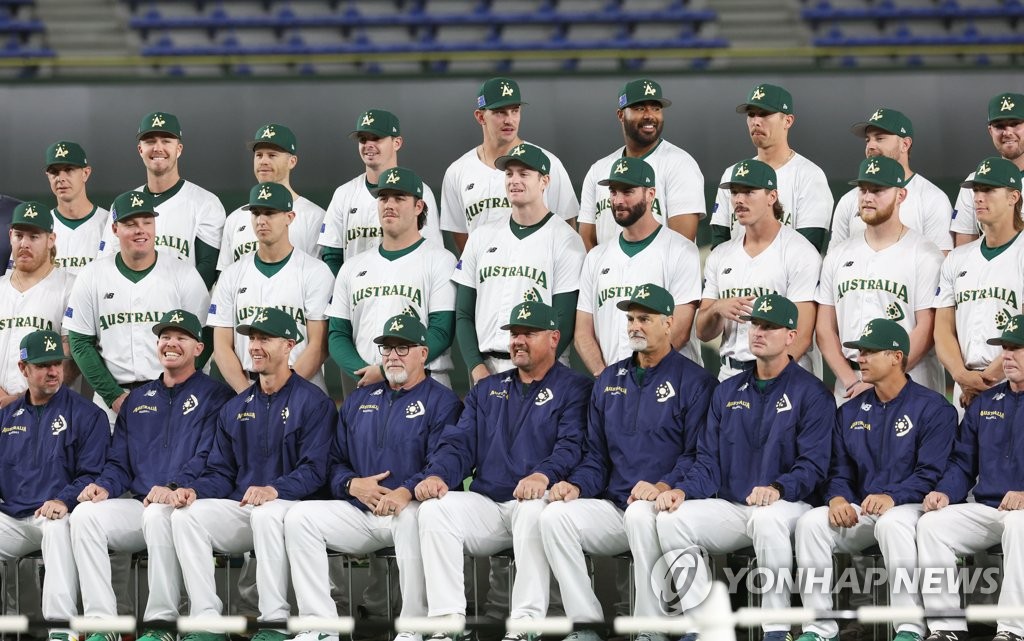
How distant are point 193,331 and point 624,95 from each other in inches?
114

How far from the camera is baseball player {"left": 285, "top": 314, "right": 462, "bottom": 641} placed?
22.7 feet

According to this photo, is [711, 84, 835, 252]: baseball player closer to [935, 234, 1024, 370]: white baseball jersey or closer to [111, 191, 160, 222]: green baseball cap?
[935, 234, 1024, 370]: white baseball jersey

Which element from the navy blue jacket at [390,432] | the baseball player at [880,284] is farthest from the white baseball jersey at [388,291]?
the baseball player at [880,284]

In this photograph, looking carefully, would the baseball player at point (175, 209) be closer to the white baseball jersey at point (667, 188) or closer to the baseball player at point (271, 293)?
the baseball player at point (271, 293)

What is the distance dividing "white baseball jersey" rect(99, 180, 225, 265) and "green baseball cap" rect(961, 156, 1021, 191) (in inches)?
182

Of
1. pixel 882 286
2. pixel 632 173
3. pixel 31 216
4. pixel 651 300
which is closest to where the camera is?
pixel 651 300

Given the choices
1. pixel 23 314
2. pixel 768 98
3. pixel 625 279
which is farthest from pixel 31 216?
pixel 768 98

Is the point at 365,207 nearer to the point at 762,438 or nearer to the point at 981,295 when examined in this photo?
the point at 762,438

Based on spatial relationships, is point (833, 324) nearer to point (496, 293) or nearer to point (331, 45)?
point (496, 293)

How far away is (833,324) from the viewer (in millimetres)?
7590

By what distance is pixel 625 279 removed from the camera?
7613 mm

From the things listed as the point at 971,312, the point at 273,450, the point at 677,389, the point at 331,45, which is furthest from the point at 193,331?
the point at 331,45

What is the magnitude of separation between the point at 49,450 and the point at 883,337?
4.56 meters

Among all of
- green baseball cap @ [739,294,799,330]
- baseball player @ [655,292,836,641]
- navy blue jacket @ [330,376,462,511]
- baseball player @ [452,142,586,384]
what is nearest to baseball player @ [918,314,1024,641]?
baseball player @ [655,292,836,641]
